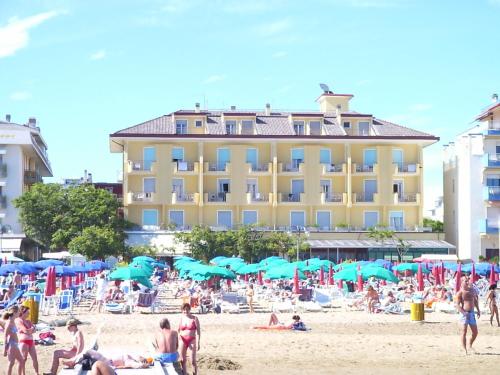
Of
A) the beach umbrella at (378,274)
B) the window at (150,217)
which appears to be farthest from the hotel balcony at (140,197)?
the beach umbrella at (378,274)

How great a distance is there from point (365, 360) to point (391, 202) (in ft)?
151

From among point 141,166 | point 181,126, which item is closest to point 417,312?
point 141,166

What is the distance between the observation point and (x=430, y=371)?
17516 mm

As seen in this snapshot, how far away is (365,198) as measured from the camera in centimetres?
6494

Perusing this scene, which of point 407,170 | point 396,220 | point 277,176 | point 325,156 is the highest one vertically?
point 325,156

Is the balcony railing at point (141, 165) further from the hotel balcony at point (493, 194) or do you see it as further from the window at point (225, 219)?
the hotel balcony at point (493, 194)

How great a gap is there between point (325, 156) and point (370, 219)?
536 centimetres

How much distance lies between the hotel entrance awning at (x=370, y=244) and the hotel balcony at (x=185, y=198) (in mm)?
8157

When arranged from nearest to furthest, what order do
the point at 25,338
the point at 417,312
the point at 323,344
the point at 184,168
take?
the point at 25,338 → the point at 323,344 → the point at 417,312 → the point at 184,168

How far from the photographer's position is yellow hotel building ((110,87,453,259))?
6344cm

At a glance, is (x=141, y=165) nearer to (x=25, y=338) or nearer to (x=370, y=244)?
(x=370, y=244)

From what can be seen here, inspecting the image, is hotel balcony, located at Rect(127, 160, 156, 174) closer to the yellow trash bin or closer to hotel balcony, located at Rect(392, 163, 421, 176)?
hotel balcony, located at Rect(392, 163, 421, 176)

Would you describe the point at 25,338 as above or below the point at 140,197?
below

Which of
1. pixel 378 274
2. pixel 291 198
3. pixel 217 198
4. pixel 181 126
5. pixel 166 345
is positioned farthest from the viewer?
pixel 181 126
